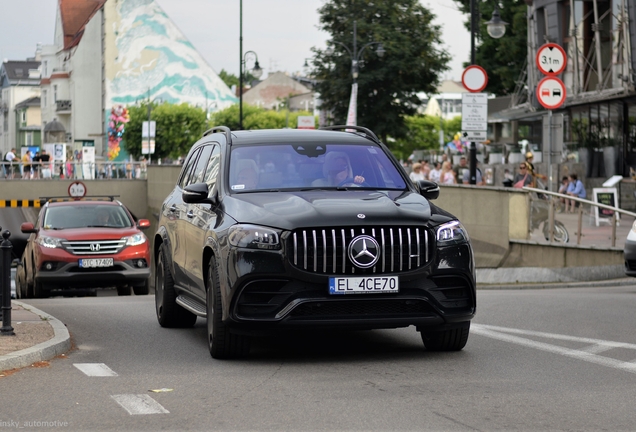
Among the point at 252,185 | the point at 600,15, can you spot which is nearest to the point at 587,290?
Answer: the point at 252,185

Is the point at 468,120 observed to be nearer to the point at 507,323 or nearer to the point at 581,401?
the point at 507,323

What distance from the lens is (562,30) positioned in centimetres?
4394

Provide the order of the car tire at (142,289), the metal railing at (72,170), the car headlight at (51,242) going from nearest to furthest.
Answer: the car headlight at (51,242) → the car tire at (142,289) → the metal railing at (72,170)

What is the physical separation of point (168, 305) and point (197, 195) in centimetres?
226

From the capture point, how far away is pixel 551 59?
2039cm

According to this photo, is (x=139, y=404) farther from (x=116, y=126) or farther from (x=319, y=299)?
(x=116, y=126)

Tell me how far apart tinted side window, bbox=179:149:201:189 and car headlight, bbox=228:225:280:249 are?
9.52 feet

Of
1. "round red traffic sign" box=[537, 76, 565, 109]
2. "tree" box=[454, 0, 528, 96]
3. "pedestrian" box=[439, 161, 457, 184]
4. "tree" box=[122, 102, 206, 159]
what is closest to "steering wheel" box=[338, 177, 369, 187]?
"round red traffic sign" box=[537, 76, 565, 109]

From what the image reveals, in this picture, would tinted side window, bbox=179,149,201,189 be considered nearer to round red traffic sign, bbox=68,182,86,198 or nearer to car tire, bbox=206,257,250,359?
car tire, bbox=206,257,250,359

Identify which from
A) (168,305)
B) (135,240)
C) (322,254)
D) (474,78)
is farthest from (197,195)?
(474,78)

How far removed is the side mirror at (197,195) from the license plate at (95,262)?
389 inches

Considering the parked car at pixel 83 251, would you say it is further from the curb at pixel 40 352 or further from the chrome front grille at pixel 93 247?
the curb at pixel 40 352

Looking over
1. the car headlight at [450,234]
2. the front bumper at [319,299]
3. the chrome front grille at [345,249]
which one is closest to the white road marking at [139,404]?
the front bumper at [319,299]

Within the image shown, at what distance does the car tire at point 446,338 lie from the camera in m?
9.28
